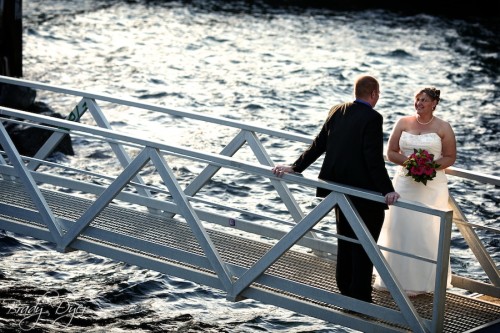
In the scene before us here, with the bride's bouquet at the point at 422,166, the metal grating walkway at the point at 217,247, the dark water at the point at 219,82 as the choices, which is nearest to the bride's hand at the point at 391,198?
the metal grating walkway at the point at 217,247

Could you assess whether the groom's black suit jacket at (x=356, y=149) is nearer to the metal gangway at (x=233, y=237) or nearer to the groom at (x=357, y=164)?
the groom at (x=357, y=164)

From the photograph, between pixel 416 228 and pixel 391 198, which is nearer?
pixel 391 198

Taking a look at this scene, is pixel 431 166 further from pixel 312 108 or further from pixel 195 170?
pixel 312 108

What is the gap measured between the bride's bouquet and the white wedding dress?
0.53ft

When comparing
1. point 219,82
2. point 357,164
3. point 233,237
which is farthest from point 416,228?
point 219,82

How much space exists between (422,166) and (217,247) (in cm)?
198

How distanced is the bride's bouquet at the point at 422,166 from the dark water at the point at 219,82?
140 inches

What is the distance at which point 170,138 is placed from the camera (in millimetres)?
19344

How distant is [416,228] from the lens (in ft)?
30.4

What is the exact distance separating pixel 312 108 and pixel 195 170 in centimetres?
504

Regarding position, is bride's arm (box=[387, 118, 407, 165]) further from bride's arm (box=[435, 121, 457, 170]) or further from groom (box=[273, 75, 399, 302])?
groom (box=[273, 75, 399, 302])

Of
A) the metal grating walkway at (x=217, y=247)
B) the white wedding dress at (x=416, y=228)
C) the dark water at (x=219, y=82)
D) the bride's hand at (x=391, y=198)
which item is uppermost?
the bride's hand at (x=391, y=198)

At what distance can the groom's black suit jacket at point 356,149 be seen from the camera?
8.16m

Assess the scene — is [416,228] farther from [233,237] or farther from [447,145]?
[233,237]
